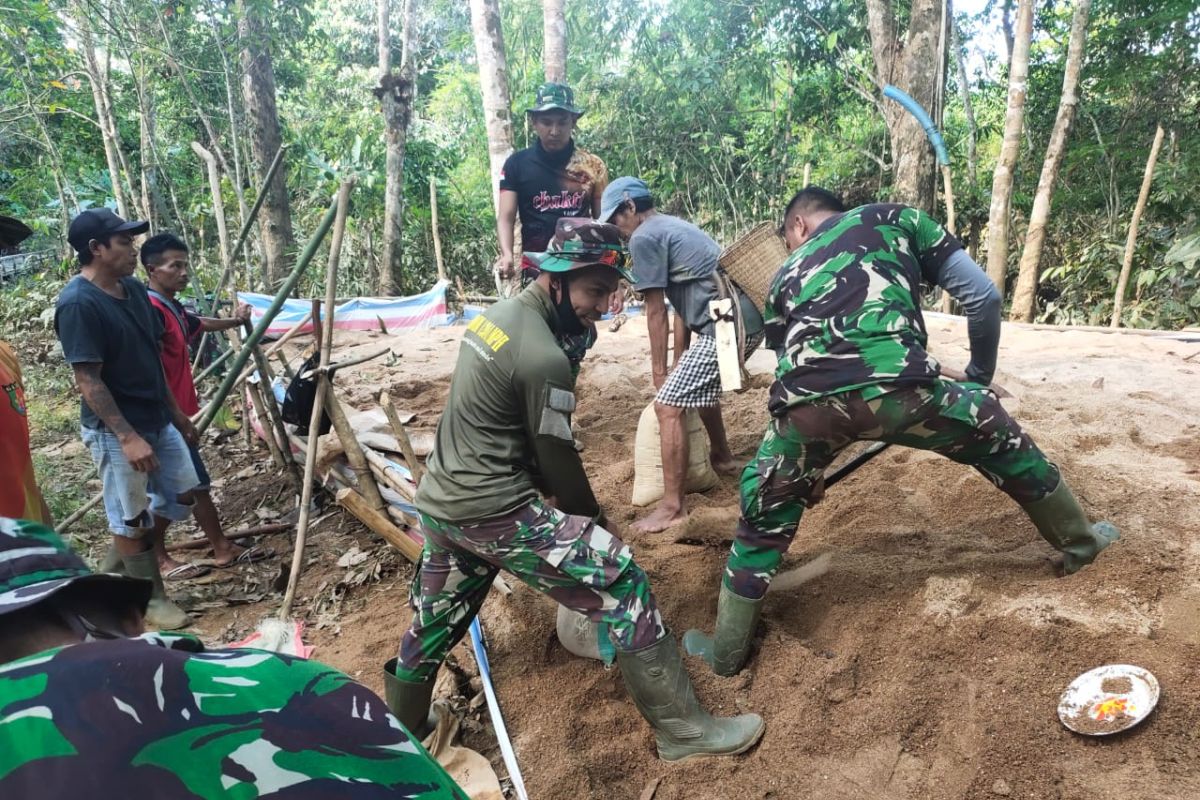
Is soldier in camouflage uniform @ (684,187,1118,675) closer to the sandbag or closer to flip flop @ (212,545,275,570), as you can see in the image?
the sandbag

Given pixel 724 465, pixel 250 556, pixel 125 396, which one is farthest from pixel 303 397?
pixel 724 465

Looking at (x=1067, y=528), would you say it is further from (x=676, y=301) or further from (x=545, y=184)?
(x=545, y=184)

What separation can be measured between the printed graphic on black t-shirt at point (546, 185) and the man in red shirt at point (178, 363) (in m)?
1.95

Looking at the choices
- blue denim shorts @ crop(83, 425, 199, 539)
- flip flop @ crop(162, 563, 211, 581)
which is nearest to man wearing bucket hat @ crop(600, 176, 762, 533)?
blue denim shorts @ crop(83, 425, 199, 539)

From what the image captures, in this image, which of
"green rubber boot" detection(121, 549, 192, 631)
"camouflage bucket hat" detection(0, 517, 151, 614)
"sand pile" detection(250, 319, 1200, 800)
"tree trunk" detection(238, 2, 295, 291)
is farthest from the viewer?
"tree trunk" detection(238, 2, 295, 291)

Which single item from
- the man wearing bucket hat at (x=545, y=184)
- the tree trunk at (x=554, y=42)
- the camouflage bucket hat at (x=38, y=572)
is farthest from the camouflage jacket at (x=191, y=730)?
the tree trunk at (x=554, y=42)

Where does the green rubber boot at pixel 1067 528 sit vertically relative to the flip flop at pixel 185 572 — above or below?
above

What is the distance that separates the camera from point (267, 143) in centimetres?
1065

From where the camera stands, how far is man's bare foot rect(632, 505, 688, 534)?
3.70 m

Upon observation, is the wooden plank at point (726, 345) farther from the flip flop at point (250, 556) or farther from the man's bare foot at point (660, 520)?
the flip flop at point (250, 556)

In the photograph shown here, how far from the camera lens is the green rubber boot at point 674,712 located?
221cm

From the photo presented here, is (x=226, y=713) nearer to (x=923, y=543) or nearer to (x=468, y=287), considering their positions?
(x=923, y=543)

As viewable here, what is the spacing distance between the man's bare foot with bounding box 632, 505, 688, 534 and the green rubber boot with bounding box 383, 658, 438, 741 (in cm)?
152

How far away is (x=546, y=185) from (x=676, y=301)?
4.19 ft
